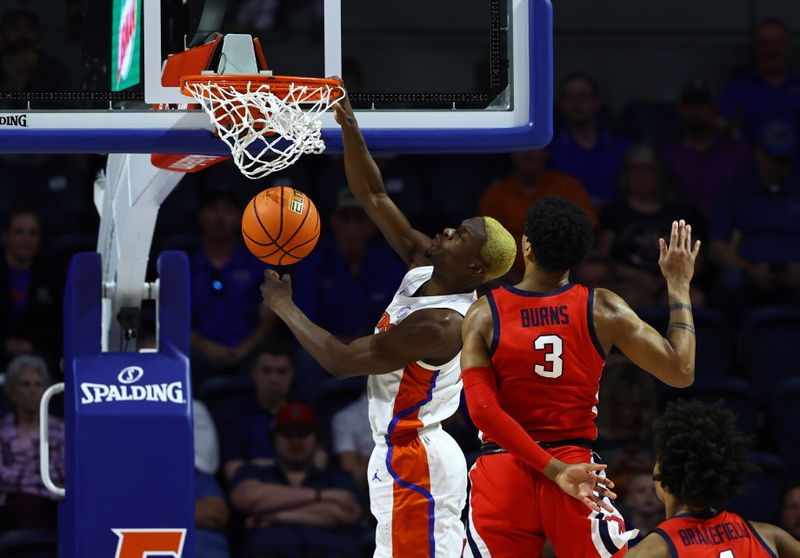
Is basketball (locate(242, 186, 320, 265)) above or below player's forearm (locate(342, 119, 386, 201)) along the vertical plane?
below

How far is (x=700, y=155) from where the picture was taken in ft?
31.2

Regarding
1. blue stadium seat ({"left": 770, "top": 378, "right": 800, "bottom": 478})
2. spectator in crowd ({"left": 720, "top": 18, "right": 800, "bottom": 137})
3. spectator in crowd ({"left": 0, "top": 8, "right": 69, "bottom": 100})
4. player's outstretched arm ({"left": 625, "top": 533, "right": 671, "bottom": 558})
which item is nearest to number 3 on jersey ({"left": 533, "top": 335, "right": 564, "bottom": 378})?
player's outstretched arm ({"left": 625, "top": 533, "right": 671, "bottom": 558})

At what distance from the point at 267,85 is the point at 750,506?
4.46m

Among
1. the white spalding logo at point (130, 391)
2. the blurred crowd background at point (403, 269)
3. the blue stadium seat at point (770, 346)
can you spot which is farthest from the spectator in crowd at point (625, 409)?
the white spalding logo at point (130, 391)

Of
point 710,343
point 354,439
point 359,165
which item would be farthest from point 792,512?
point 359,165

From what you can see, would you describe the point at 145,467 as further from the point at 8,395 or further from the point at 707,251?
the point at 707,251

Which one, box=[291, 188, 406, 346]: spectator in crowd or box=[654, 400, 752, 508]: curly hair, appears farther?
box=[291, 188, 406, 346]: spectator in crowd

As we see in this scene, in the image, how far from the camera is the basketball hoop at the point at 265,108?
15.0 feet

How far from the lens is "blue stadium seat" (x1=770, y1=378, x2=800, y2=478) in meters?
8.28

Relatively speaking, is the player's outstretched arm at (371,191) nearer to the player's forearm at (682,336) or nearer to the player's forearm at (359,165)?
the player's forearm at (359,165)

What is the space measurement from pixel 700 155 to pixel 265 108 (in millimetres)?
5475

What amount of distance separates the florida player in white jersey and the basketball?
0.14 m

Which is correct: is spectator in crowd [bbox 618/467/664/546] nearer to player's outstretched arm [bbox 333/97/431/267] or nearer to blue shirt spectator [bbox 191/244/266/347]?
blue shirt spectator [bbox 191/244/266/347]

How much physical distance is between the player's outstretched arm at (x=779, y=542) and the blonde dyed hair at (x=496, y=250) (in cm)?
148
